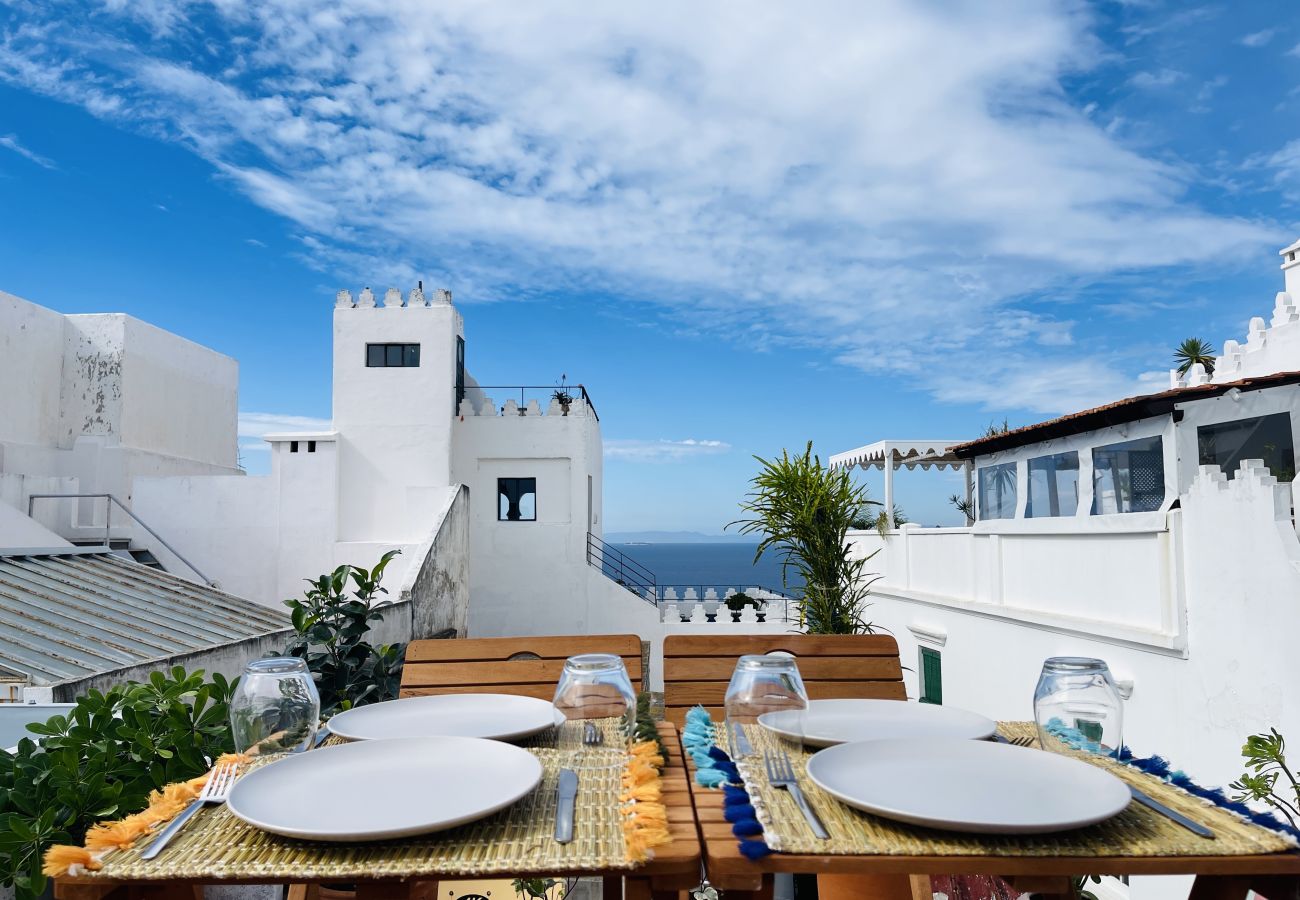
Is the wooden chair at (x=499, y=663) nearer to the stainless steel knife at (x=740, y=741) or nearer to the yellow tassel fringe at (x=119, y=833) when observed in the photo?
the stainless steel knife at (x=740, y=741)

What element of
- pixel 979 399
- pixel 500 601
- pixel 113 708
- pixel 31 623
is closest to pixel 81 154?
pixel 500 601

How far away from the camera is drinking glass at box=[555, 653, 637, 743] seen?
5.10 ft

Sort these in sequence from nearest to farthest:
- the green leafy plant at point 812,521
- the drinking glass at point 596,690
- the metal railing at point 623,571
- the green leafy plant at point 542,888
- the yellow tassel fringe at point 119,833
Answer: the yellow tassel fringe at point 119,833
the drinking glass at point 596,690
the green leafy plant at point 542,888
the green leafy plant at point 812,521
the metal railing at point 623,571

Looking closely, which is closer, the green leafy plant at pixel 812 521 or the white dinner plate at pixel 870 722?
the white dinner plate at pixel 870 722

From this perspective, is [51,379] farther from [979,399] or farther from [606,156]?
[979,399]

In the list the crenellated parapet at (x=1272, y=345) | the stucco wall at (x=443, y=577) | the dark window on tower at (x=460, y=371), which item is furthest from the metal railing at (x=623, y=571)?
the crenellated parapet at (x=1272, y=345)

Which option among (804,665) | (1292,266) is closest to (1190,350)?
(1292,266)

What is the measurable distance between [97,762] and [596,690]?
1255 millimetres

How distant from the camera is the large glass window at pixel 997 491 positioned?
9.39 metres

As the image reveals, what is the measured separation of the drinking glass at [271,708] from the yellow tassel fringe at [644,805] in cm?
65

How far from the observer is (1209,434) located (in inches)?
255

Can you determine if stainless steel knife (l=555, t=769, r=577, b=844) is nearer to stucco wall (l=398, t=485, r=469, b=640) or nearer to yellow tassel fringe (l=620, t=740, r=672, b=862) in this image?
yellow tassel fringe (l=620, t=740, r=672, b=862)

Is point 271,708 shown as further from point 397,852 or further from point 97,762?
point 97,762

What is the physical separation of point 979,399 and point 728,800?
89.2ft
